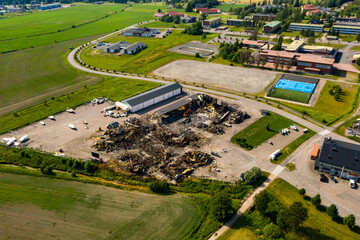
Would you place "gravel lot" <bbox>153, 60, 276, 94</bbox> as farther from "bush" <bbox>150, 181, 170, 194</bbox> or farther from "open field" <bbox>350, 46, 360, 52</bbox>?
"open field" <bbox>350, 46, 360, 52</bbox>

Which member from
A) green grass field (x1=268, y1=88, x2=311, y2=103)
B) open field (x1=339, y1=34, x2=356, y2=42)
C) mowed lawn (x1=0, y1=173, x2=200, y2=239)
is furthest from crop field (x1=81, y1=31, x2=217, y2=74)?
open field (x1=339, y1=34, x2=356, y2=42)

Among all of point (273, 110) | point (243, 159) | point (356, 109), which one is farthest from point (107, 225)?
point (356, 109)

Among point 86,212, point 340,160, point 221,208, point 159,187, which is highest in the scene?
point 340,160

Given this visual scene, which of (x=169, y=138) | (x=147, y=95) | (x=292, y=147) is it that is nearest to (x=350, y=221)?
(x=292, y=147)

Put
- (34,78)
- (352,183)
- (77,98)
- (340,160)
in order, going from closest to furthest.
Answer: (352,183), (340,160), (77,98), (34,78)

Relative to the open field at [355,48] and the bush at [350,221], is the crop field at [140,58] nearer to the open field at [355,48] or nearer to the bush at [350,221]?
the open field at [355,48]

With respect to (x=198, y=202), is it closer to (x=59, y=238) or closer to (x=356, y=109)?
(x=59, y=238)

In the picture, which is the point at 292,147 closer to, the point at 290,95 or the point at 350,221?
the point at 350,221
